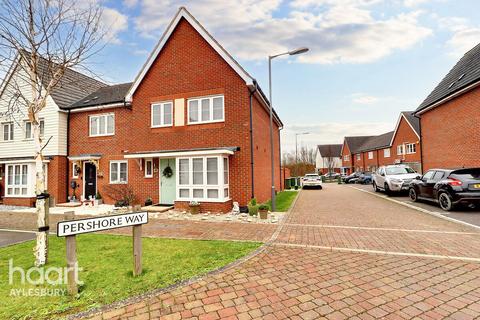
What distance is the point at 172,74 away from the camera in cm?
1330

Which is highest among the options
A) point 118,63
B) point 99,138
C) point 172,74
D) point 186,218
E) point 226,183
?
point 172,74

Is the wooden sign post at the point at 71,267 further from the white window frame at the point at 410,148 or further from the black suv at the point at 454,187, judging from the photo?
the white window frame at the point at 410,148

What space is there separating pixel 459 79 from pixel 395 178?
746 centimetres

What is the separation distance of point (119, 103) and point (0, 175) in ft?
34.8

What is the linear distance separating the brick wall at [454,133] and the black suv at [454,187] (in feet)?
13.4

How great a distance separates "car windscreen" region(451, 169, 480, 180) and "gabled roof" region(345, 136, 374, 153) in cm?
5010

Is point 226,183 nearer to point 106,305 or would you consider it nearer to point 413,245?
point 413,245

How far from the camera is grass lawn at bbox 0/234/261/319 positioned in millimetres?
3684

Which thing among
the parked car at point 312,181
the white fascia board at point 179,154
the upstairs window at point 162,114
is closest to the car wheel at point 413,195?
the white fascia board at point 179,154

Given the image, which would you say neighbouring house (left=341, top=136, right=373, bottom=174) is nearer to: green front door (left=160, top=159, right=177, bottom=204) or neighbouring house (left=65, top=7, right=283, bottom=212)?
neighbouring house (left=65, top=7, right=283, bottom=212)

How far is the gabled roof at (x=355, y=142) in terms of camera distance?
58.7m

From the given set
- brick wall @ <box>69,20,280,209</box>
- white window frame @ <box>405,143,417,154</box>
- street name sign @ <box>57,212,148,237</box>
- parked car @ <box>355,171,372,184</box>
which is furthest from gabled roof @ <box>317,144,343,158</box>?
street name sign @ <box>57,212,148,237</box>

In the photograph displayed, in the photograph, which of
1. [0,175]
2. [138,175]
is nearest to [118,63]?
[138,175]

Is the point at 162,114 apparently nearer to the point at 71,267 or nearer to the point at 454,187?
the point at 71,267
